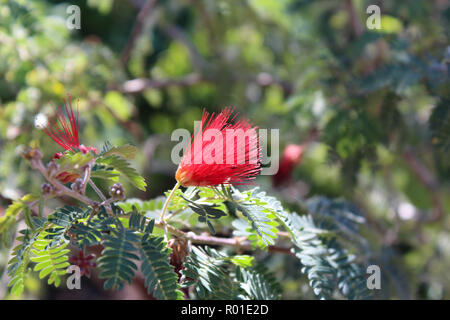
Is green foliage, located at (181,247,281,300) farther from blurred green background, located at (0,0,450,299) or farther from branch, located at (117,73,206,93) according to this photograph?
branch, located at (117,73,206,93)

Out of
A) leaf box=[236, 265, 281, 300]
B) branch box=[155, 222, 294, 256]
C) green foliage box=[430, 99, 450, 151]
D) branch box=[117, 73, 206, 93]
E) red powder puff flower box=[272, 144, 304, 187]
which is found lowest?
leaf box=[236, 265, 281, 300]

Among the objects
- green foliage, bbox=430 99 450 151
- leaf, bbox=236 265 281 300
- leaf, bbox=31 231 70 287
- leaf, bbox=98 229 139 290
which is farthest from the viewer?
green foliage, bbox=430 99 450 151

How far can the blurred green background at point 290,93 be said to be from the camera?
2.11m

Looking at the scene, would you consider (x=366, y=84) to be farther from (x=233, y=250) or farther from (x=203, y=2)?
(x=203, y=2)

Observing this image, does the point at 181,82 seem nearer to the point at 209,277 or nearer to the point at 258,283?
the point at 258,283

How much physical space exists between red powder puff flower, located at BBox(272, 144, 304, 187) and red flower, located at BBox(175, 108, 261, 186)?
193 cm

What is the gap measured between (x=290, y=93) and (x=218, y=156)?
2297 mm

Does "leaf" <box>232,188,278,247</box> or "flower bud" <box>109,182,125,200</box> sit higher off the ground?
"flower bud" <box>109,182,125,200</box>

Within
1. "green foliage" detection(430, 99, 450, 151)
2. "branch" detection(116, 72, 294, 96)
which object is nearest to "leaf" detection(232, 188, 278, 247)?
"green foliage" detection(430, 99, 450, 151)

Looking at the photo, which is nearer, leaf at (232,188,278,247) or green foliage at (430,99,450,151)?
leaf at (232,188,278,247)

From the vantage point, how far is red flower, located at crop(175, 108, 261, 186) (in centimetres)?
114

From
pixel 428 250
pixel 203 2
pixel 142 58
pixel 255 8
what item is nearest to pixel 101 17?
pixel 142 58

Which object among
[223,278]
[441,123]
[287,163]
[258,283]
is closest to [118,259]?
[223,278]

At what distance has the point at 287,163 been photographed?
313 centimetres
